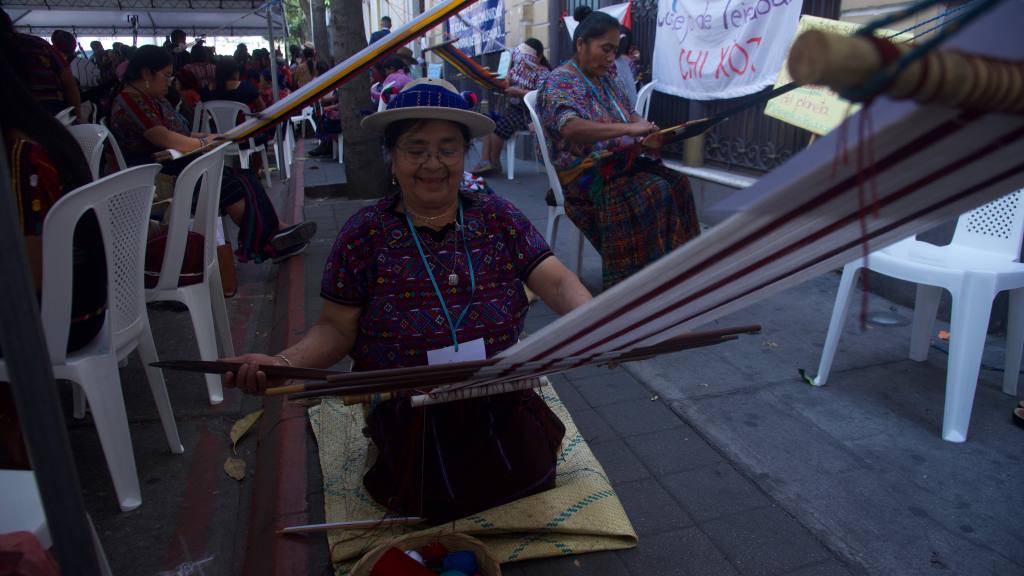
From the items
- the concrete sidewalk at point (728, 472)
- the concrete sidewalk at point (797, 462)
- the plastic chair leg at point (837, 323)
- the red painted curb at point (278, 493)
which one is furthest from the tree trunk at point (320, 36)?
the plastic chair leg at point (837, 323)

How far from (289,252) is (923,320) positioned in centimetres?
407

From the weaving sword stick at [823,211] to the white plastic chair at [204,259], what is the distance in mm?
2048

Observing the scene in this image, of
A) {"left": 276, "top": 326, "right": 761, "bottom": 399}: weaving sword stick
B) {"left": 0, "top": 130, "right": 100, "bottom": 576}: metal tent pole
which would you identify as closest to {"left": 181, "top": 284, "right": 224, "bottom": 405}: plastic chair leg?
{"left": 276, "top": 326, "right": 761, "bottom": 399}: weaving sword stick

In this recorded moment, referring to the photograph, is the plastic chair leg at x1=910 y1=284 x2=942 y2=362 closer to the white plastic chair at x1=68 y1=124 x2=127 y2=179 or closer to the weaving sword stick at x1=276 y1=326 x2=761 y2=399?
the weaving sword stick at x1=276 y1=326 x2=761 y2=399

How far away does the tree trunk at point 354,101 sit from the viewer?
7367mm

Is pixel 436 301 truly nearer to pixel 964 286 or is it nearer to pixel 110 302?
pixel 110 302

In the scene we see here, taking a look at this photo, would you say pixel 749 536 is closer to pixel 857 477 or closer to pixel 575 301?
pixel 857 477

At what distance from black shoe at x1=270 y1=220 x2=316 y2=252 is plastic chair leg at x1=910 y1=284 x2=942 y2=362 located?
398cm

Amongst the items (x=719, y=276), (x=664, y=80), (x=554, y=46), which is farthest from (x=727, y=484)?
(x=554, y=46)

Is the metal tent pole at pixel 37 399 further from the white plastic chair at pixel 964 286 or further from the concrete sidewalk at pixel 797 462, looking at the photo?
the white plastic chair at pixel 964 286

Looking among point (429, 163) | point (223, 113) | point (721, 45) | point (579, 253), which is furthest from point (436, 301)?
point (223, 113)

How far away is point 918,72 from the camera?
0.67 meters

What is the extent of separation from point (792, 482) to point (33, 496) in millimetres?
2177

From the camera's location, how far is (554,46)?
9.09m
